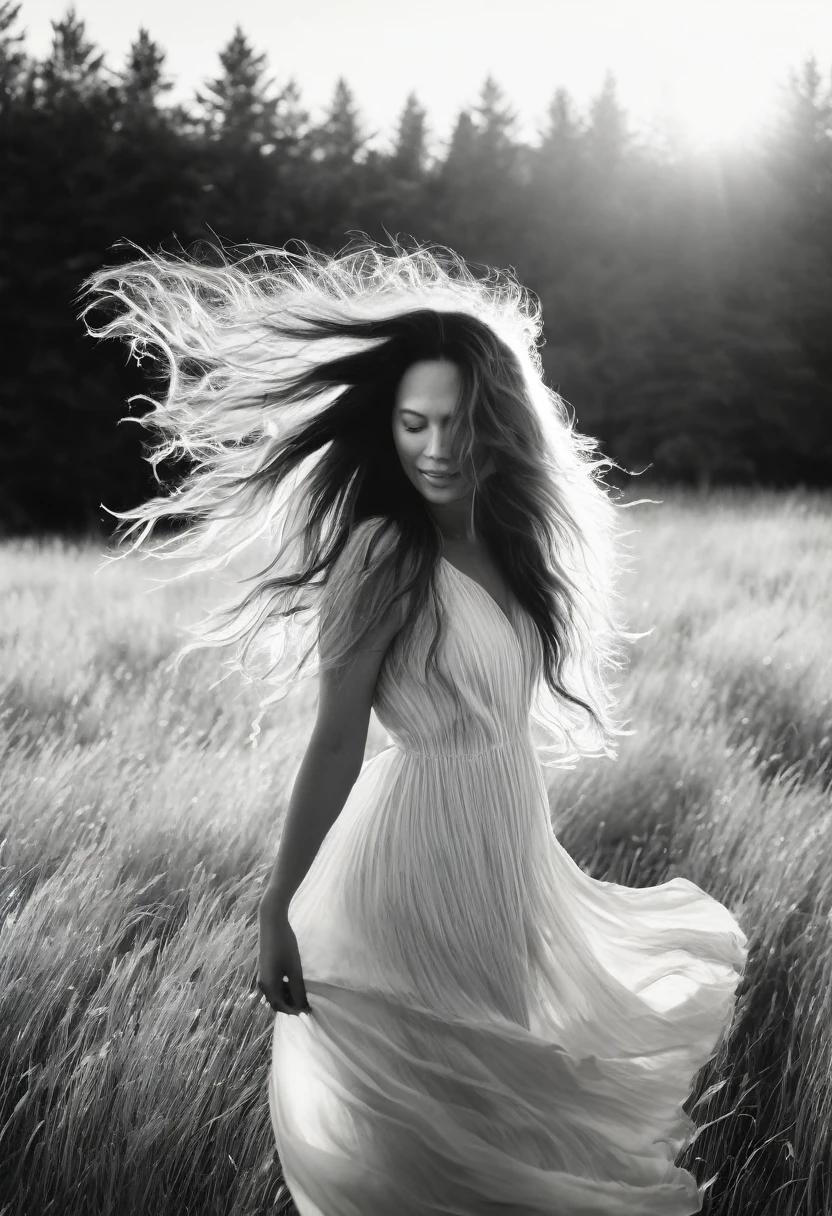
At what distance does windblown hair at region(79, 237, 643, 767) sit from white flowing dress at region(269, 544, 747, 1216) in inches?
5.0

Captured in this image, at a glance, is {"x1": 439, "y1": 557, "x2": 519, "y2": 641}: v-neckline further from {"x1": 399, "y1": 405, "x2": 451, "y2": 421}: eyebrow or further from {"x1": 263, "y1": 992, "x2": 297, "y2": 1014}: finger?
{"x1": 263, "y1": 992, "x2": 297, "y2": 1014}: finger

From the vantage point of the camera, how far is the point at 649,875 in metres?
2.82

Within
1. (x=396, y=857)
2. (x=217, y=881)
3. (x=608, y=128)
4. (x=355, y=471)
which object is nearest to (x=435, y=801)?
(x=396, y=857)

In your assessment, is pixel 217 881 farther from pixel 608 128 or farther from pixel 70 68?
pixel 608 128

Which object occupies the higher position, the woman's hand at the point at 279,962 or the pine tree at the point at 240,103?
the pine tree at the point at 240,103

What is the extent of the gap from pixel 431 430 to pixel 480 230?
15.2 metres

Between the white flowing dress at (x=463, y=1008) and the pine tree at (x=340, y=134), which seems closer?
the white flowing dress at (x=463, y=1008)

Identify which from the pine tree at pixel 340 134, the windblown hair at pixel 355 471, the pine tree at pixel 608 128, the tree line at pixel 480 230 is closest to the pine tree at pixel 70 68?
the tree line at pixel 480 230

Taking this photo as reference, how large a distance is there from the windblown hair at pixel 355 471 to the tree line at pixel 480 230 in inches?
453

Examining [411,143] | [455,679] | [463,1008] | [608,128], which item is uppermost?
[608,128]

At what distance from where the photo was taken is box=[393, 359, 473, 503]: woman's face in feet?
5.50

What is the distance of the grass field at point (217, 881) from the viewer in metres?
1.83

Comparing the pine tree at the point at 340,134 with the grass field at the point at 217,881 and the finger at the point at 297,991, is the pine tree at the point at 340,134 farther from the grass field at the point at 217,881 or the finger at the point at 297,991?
the finger at the point at 297,991

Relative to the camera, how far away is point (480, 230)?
622 inches
